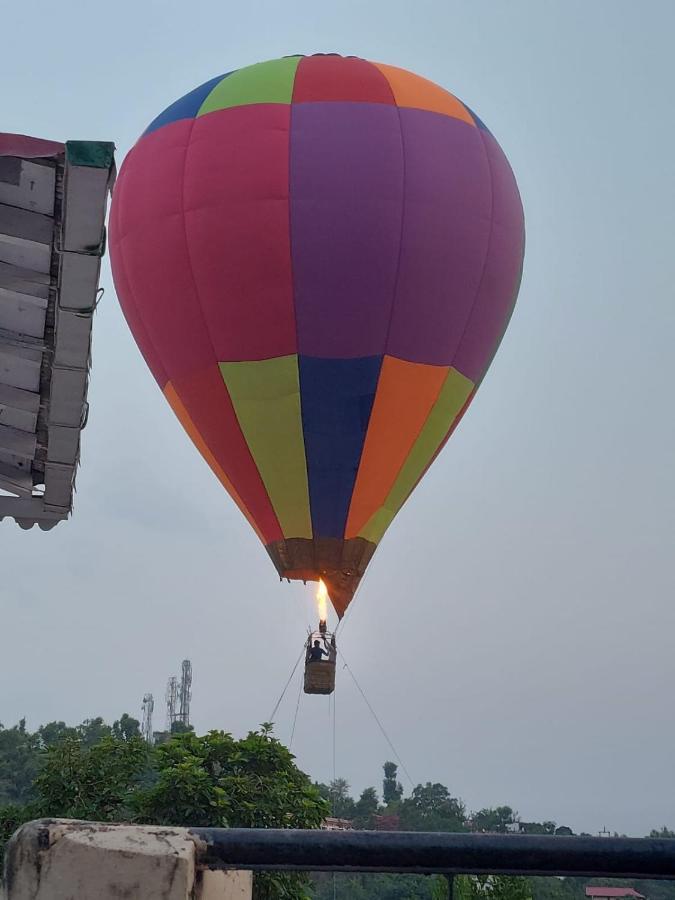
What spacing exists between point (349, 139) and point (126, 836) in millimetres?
16681

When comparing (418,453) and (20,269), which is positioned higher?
(418,453)

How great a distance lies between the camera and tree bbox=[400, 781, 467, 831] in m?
73.8

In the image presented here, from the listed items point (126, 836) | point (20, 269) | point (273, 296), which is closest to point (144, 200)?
point (273, 296)

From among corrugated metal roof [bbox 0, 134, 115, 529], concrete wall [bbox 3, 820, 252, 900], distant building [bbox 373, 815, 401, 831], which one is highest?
corrugated metal roof [bbox 0, 134, 115, 529]

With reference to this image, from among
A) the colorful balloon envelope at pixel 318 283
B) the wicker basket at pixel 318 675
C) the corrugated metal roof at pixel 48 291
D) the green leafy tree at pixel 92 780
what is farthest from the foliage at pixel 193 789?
the corrugated metal roof at pixel 48 291

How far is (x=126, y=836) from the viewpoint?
212 cm

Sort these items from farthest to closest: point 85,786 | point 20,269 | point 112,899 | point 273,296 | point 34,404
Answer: point 85,786 < point 273,296 < point 34,404 < point 20,269 < point 112,899

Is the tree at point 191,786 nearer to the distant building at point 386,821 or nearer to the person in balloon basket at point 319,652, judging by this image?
the person in balloon basket at point 319,652

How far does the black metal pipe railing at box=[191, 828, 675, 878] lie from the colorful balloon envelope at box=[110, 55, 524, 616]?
1570 centimetres

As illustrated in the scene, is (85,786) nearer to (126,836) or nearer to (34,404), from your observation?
(34,404)

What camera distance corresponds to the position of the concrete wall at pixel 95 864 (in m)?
2.09

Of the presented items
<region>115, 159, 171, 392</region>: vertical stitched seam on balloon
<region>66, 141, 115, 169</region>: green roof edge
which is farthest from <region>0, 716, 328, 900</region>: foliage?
<region>66, 141, 115, 169</region>: green roof edge

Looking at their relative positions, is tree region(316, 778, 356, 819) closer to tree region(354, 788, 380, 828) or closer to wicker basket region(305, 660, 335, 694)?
tree region(354, 788, 380, 828)

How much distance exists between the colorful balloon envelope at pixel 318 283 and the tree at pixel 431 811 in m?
53.1
